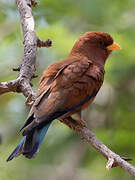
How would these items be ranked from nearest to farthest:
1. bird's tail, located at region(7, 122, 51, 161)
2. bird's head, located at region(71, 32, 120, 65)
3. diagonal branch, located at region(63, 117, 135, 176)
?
1. diagonal branch, located at region(63, 117, 135, 176)
2. bird's tail, located at region(7, 122, 51, 161)
3. bird's head, located at region(71, 32, 120, 65)

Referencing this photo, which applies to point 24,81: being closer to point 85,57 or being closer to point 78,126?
point 78,126

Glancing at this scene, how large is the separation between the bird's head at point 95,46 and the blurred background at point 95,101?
18.4 inches

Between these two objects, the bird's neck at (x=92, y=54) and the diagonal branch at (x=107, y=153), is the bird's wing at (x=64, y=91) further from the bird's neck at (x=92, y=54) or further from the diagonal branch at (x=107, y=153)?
the bird's neck at (x=92, y=54)

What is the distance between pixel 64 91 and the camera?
407 centimetres

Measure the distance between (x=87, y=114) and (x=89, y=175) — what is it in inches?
33.7

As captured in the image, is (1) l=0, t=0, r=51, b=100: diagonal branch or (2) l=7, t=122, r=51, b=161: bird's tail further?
(1) l=0, t=0, r=51, b=100: diagonal branch

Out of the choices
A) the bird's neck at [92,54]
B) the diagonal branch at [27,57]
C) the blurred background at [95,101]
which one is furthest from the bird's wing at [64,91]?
the blurred background at [95,101]

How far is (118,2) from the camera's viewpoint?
6.37 m

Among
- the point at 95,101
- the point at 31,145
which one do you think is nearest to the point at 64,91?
the point at 31,145

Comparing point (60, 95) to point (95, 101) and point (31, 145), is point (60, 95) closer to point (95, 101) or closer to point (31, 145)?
point (31, 145)

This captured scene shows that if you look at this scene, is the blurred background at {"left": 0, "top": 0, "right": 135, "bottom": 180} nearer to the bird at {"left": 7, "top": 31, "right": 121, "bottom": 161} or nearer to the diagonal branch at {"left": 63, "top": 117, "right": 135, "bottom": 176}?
the bird at {"left": 7, "top": 31, "right": 121, "bottom": 161}

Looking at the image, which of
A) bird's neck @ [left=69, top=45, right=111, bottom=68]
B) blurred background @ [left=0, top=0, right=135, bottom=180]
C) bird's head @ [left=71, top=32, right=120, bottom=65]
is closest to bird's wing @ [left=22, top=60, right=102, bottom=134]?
bird's neck @ [left=69, top=45, right=111, bottom=68]

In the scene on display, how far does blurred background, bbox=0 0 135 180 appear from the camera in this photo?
5941 millimetres

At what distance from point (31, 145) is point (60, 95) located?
1.91 feet
